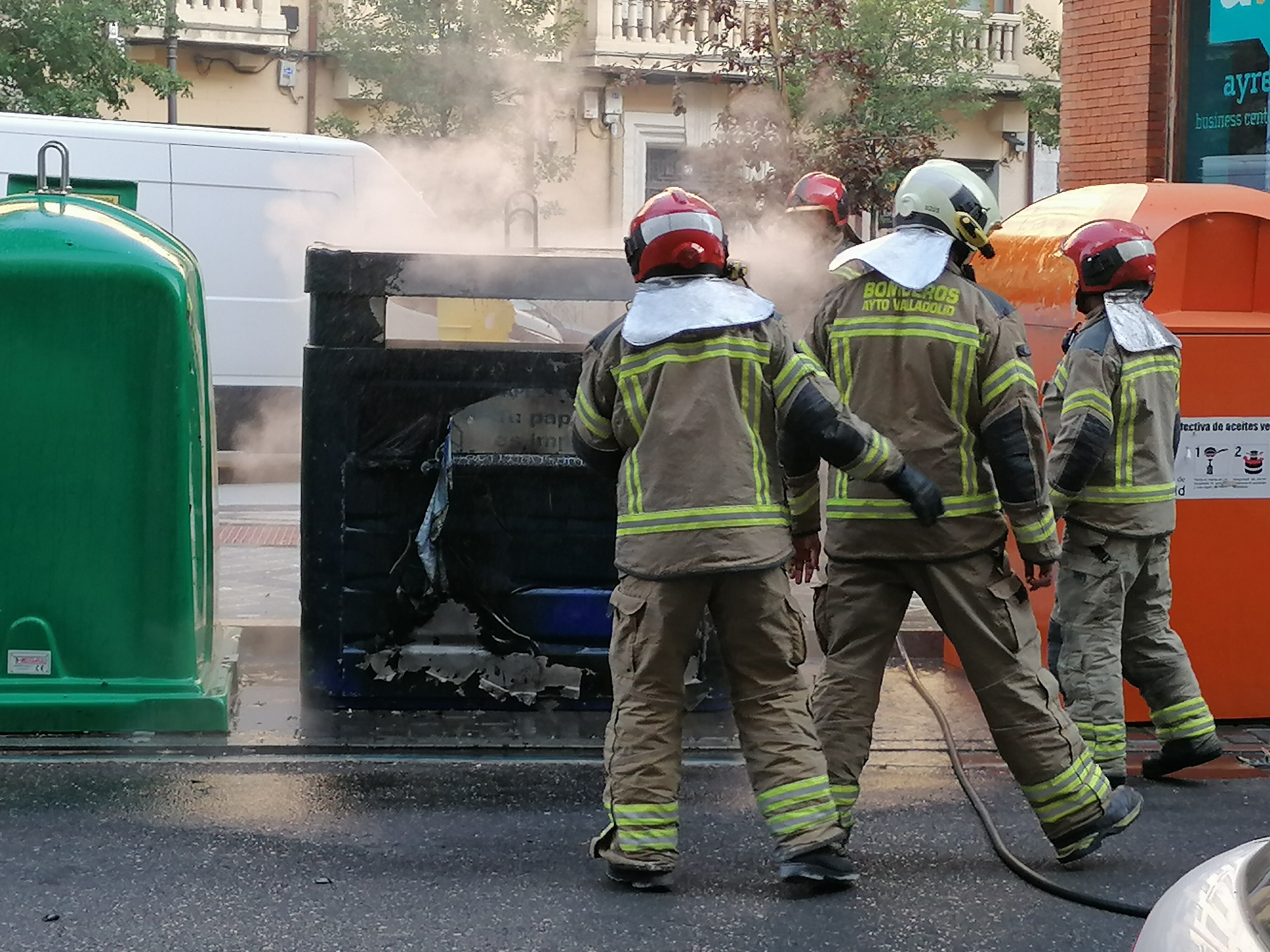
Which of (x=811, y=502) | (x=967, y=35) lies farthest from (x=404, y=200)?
(x=967, y=35)

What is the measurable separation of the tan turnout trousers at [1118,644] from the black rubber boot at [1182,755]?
17mm

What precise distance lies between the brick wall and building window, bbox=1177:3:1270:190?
16cm

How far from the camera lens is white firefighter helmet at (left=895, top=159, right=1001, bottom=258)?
13.8 feet

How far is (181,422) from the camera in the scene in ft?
16.5

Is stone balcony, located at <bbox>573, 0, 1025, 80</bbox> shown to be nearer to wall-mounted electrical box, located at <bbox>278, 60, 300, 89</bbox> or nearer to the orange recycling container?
wall-mounted electrical box, located at <bbox>278, 60, 300, 89</bbox>

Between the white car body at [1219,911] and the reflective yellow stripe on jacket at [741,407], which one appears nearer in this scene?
the white car body at [1219,911]

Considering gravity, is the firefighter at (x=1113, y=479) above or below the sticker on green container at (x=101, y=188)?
below

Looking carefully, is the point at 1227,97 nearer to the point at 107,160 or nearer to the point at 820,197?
the point at 820,197

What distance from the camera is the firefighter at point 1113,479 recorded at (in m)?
Result: 4.74

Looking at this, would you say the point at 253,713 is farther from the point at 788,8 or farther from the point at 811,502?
the point at 788,8

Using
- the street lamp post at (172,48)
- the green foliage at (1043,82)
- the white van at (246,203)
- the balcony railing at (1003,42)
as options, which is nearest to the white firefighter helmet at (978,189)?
the white van at (246,203)

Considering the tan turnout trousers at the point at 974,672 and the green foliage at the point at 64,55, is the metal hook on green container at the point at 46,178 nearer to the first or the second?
the tan turnout trousers at the point at 974,672

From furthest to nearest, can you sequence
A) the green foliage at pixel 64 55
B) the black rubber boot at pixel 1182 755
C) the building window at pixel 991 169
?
the building window at pixel 991 169 → the green foliage at pixel 64 55 → the black rubber boot at pixel 1182 755

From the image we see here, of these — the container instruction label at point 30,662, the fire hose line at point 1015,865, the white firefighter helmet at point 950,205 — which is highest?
the white firefighter helmet at point 950,205
